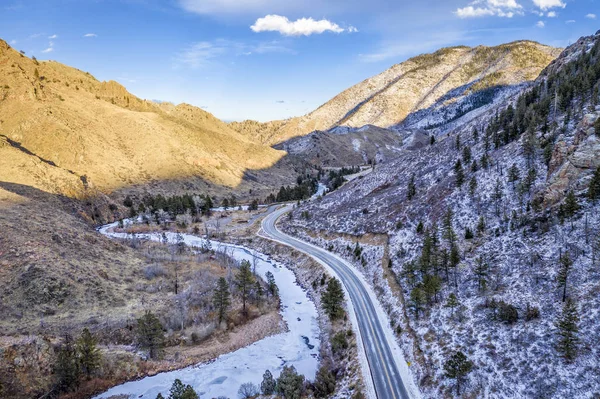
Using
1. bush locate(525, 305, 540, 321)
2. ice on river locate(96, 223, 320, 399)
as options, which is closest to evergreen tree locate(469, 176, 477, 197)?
bush locate(525, 305, 540, 321)

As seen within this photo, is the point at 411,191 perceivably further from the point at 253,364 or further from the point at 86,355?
the point at 86,355

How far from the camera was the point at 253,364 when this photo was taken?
129 feet

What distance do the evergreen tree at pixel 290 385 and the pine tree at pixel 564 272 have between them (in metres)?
25.3

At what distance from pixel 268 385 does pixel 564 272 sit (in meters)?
29.8

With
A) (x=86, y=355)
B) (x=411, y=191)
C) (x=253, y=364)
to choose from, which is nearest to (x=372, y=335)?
(x=253, y=364)

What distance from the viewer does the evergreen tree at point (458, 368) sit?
2717 centimetres

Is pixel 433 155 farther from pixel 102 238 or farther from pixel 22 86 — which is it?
pixel 22 86

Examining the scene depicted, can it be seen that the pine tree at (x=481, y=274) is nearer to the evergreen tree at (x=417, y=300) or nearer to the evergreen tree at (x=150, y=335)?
the evergreen tree at (x=417, y=300)

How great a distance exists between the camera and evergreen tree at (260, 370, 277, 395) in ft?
110

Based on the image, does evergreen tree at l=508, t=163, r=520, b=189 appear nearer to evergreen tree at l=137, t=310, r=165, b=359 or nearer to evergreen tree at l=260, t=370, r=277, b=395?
evergreen tree at l=260, t=370, r=277, b=395

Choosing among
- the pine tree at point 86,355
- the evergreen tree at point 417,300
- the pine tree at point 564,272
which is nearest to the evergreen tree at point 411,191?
the evergreen tree at point 417,300

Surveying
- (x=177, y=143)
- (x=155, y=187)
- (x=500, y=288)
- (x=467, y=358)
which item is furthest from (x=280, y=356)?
(x=177, y=143)

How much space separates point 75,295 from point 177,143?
4662 inches

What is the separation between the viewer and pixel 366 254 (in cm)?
6150
